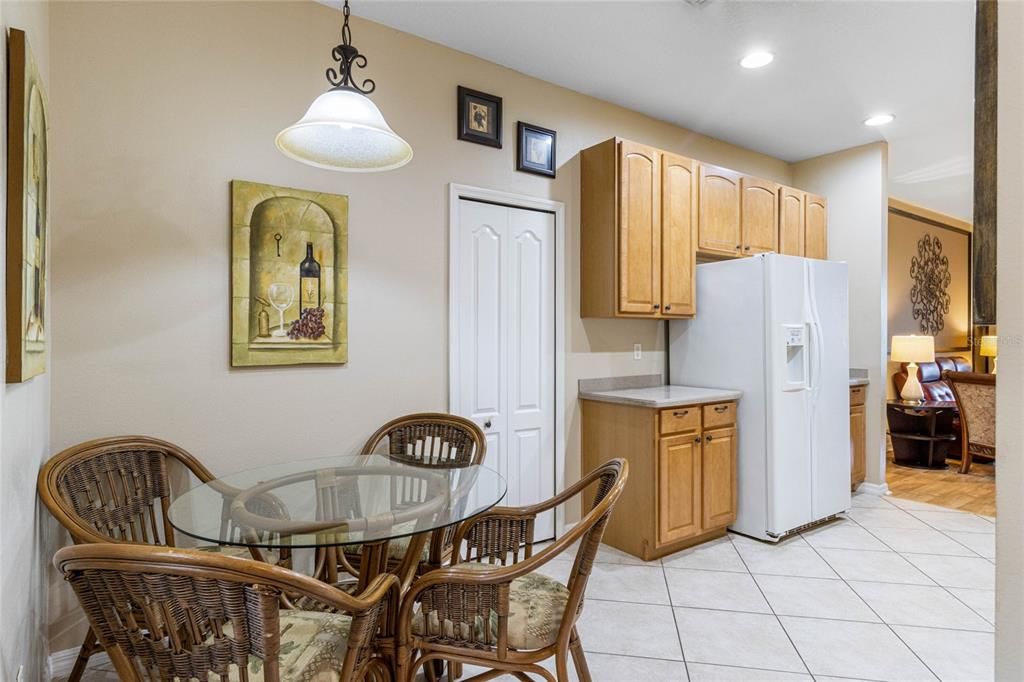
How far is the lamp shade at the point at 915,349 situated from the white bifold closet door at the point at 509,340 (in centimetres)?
431

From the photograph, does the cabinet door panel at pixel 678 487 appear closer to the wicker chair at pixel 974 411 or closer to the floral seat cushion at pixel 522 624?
the floral seat cushion at pixel 522 624

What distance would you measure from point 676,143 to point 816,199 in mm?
1370

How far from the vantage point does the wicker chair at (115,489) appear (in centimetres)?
179

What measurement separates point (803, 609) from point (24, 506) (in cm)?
306

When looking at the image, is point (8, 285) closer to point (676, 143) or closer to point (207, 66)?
point (207, 66)

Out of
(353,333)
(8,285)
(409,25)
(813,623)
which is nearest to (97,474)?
(8,285)

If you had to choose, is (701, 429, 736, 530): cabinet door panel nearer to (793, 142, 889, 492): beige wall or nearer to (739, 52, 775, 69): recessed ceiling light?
(793, 142, 889, 492): beige wall

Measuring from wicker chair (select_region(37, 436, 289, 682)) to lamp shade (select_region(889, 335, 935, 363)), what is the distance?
604cm

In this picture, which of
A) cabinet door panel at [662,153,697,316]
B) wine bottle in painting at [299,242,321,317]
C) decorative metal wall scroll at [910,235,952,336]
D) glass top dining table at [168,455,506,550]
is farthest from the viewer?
decorative metal wall scroll at [910,235,952,336]

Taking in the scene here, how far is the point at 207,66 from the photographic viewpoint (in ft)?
7.84

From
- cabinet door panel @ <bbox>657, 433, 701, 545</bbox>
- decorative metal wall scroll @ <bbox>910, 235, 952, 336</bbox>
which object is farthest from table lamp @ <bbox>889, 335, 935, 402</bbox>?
cabinet door panel @ <bbox>657, 433, 701, 545</bbox>

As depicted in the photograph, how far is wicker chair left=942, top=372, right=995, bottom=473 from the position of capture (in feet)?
15.8

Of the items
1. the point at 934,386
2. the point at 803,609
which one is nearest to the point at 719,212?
the point at 803,609

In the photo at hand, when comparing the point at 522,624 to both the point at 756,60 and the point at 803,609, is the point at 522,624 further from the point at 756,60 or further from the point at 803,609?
the point at 756,60
